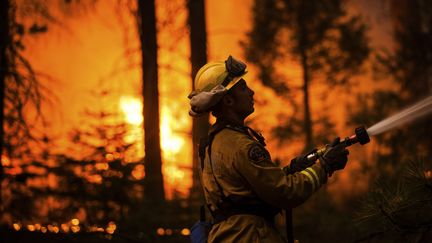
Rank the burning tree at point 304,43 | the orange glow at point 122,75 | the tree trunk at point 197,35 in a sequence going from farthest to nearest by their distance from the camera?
the burning tree at point 304,43 < the orange glow at point 122,75 < the tree trunk at point 197,35

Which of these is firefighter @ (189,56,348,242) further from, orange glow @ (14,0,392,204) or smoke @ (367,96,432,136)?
orange glow @ (14,0,392,204)

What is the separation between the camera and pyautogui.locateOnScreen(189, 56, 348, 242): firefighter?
437 cm

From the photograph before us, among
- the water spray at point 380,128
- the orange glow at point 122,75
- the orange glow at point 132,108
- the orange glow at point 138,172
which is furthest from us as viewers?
the orange glow at point 132,108

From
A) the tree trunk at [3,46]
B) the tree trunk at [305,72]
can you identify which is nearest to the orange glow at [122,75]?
the tree trunk at [3,46]

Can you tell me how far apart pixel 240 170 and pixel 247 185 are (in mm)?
113

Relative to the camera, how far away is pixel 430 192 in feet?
17.6

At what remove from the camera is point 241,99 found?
470 cm

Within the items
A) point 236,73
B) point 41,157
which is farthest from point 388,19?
point 236,73

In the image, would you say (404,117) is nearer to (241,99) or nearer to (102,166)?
(241,99)

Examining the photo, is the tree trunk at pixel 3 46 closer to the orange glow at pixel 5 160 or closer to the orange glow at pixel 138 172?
the orange glow at pixel 5 160

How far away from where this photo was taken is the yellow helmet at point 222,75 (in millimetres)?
4668

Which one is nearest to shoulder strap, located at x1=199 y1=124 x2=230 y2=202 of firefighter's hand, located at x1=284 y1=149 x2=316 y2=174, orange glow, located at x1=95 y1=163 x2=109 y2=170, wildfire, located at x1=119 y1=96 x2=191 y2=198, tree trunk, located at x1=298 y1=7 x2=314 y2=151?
firefighter's hand, located at x1=284 y1=149 x2=316 y2=174

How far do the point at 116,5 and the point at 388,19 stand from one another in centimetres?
1295

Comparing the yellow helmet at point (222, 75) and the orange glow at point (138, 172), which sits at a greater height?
the yellow helmet at point (222, 75)
